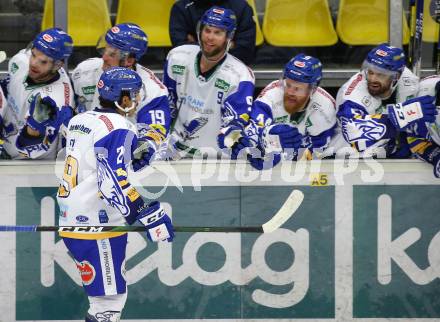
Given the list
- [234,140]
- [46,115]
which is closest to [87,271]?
[46,115]

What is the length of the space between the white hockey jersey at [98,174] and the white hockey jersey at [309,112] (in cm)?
119

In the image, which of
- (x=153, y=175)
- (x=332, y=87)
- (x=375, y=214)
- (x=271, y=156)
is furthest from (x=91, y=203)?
(x=332, y=87)

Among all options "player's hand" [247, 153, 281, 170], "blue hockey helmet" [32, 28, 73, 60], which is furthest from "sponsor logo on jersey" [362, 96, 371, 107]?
"blue hockey helmet" [32, 28, 73, 60]

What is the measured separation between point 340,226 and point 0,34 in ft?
7.66

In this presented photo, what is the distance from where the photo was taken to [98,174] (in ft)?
16.5

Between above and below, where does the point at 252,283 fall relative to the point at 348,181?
below

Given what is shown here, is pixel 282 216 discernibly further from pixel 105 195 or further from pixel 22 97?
pixel 22 97

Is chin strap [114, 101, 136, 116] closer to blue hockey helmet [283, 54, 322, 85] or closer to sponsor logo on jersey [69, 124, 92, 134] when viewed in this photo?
sponsor logo on jersey [69, 124, 92, 134]

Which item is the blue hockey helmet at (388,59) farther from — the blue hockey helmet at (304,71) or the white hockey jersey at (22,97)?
the white hockey jersey at (22,97)

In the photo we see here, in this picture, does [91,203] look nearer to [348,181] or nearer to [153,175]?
[153,175]

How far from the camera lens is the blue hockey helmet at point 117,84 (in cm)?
517

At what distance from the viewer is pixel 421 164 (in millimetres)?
5852

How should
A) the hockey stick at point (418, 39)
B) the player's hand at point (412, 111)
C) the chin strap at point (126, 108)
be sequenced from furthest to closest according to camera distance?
the hockey stick at point (418, 39)
the player's hand at point (412, 111)
the chin strap at point (126, 108)

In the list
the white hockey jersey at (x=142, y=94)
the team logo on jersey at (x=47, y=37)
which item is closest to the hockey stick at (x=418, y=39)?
the white hockey jersey at (x=142, y=94)
